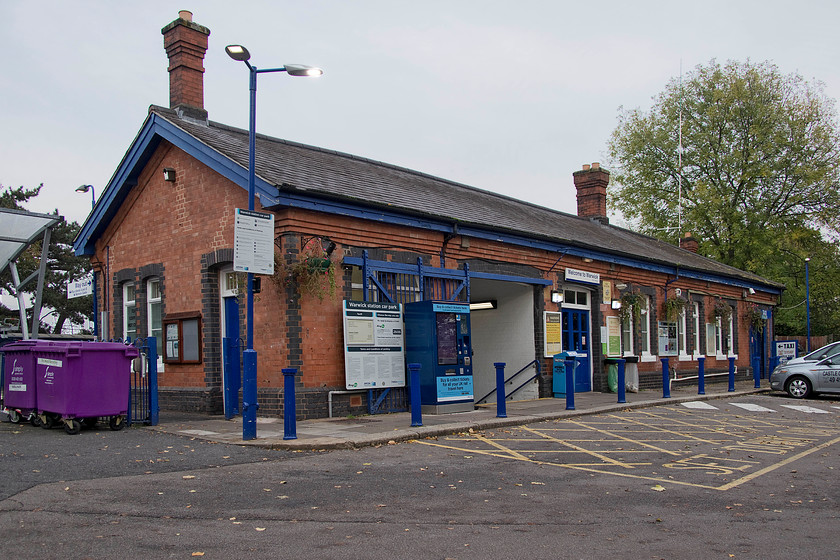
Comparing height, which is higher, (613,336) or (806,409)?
(613,336)

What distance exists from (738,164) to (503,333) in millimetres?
28136

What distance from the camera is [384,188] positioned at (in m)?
16.6

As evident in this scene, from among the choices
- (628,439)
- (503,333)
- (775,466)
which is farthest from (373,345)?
(775,466)

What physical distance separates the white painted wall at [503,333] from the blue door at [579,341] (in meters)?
1.55

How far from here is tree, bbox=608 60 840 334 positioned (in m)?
40.4

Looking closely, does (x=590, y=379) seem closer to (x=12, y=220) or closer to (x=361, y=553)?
(x=12, y=220)

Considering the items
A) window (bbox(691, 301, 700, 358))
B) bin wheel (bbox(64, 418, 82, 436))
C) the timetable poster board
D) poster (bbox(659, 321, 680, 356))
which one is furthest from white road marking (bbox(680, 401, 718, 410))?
bin wheel (bbox(64, 418, 82, 436))

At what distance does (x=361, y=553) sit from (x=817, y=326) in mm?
49973

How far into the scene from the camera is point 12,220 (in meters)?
14.2

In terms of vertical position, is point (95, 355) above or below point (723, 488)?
above

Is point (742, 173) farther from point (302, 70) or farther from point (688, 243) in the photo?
point (302, 70)

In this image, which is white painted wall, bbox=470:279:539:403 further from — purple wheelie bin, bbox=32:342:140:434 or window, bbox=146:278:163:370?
purple wheelie bin, bbox=32:342:140:434

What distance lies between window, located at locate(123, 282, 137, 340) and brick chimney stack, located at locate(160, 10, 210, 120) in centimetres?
435

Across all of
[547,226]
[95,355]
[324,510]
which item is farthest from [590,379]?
[324,510]
